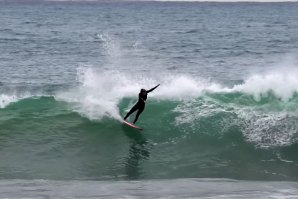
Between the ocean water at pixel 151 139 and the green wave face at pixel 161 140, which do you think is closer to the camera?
the ocean water at pixel 151 139

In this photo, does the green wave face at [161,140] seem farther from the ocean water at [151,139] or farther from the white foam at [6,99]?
the white foam at [6,99]

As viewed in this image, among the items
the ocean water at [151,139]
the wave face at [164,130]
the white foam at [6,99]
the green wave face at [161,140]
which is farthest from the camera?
the white foam at [6,99]

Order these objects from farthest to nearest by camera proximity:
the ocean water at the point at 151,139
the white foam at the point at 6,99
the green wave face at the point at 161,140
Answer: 1. the white foam at the point at 6,99
2. the green wave face at the point at 161,140
3. the ocean water at the point at 151,139

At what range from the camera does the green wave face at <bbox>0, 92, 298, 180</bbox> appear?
17.0m

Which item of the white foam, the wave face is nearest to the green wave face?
the wave face

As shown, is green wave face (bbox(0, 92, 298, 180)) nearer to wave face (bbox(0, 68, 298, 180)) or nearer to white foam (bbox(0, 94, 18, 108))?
wave face (bbox(0, 68, 298, 180))

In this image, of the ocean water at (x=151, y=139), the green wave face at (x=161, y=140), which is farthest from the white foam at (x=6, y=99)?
the green wave face at (x=161, y=140)

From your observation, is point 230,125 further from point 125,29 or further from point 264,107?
point 125,29

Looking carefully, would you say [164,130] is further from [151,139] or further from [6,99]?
[6,99]

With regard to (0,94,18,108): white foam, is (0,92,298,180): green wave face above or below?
below

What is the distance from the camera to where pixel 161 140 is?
1944cm

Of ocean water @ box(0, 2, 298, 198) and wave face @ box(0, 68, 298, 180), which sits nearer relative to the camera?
ocean water @ box(0, 2, 298, 198)

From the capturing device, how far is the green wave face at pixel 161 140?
1703cm

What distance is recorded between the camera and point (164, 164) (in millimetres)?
17453
